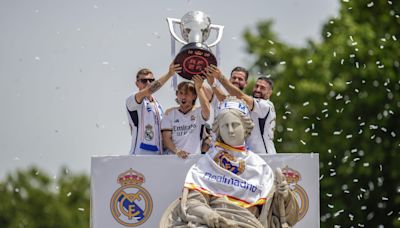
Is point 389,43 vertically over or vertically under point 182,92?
over

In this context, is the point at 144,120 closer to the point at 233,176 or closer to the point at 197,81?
the point at 197,81

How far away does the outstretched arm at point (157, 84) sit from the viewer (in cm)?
1978

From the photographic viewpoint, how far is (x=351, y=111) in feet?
112

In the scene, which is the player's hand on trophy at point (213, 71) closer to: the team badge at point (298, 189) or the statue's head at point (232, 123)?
the statue's head at point (232, 123)

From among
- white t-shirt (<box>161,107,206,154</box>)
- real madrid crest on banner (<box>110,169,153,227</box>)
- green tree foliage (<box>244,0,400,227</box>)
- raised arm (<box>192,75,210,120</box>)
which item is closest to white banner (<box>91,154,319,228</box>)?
real madrid crest on banner (<box>110,169,153,227</box>)

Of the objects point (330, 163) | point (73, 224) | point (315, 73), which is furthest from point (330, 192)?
point (73, 224)

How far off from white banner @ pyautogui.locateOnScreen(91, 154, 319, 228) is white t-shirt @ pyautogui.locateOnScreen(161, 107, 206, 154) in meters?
0.48

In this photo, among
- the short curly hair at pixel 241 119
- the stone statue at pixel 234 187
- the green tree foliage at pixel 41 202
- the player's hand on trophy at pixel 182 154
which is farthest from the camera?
the green tree foliage at pixel 41 202

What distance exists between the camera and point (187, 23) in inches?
792

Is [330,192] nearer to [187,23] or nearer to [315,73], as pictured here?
[315,73]

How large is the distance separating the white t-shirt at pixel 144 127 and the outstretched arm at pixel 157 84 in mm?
126

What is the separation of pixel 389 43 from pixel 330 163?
120 inches

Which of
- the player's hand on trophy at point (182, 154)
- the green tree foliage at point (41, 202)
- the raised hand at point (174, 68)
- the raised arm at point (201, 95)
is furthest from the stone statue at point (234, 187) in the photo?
the green tree foliage at point (41, 202)

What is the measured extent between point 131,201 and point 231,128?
5.49 feet
